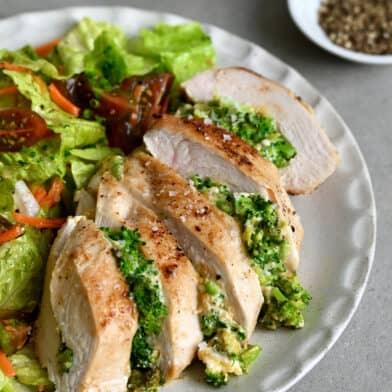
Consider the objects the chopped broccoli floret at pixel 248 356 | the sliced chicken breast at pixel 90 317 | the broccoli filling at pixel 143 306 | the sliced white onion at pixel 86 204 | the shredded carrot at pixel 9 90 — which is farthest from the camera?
the shredded carrot at pixel 9 90

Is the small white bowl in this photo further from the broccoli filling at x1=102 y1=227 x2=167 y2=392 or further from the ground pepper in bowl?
the broccoli filling at x1=102 y1=227 x2=167 y2=392

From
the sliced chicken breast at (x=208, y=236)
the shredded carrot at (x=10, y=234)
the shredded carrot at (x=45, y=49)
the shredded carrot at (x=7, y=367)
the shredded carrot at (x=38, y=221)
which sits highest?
the sliced chicken breast at (x=208, y=236)

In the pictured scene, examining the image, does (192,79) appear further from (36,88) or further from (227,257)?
(227,257)

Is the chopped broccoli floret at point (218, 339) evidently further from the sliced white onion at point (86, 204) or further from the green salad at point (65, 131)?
the sliced white onion at point (86, 204)

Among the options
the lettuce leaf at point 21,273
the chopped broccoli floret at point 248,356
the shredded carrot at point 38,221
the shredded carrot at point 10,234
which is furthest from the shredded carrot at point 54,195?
the chopped broccoli floret at point 248,356

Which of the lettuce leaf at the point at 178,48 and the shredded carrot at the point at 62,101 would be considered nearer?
the shredded carrot at the point at 62,101

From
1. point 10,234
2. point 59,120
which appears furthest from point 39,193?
point 59,120
